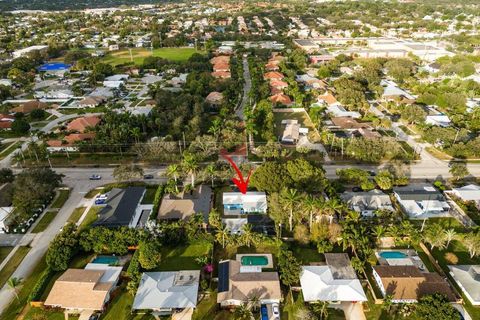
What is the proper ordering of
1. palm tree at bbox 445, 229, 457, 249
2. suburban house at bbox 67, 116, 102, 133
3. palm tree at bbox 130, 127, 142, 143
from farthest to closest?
suburban house at bbox 67, 116, 102, 133
palm tree at bbox 130, 127, 142, 143
palm tree at bbox 445, 229, 457, 249

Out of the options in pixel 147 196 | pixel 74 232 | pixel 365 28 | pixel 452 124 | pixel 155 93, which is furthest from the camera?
pixel 365 28

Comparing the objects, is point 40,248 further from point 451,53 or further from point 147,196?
point 451,53

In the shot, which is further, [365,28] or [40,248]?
[365,28]

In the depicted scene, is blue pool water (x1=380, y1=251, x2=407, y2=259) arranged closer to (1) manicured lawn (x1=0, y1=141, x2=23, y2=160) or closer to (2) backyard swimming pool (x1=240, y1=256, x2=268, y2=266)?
(2) backyard swimming pool (x1=240, y1=256, x2=268, y2=266)

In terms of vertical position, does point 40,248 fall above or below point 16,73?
below

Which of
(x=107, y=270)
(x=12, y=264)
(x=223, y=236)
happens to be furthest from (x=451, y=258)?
(x=12, y=264)

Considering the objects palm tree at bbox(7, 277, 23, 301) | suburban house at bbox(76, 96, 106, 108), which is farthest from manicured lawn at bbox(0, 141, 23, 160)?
palm tree at bbox(7, 277, 23, 301)

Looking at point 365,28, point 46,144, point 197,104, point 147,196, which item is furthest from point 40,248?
point 365,28
